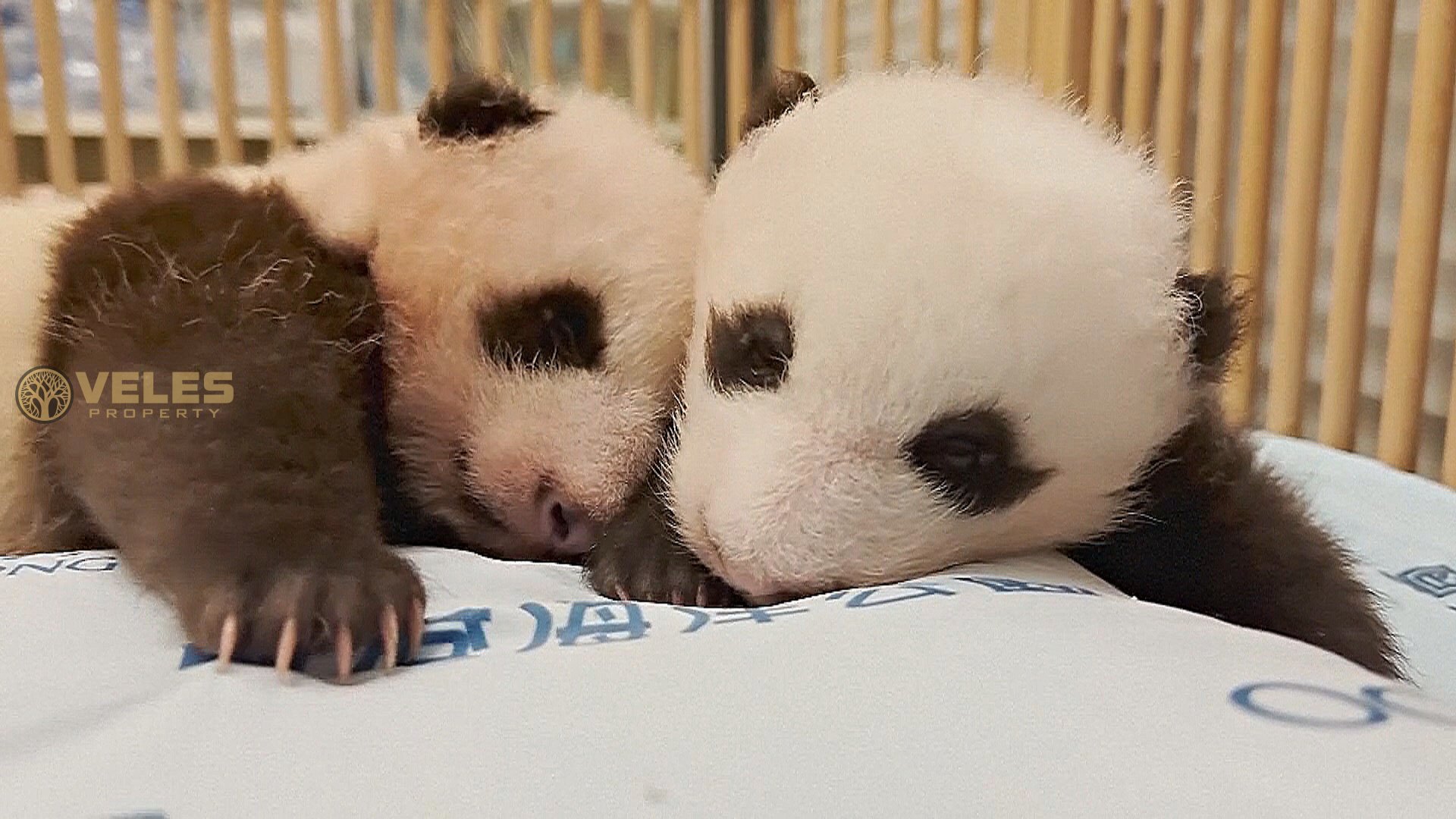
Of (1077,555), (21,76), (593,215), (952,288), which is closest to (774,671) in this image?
(952,288)

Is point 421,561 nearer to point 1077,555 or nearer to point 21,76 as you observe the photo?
point 1077,555

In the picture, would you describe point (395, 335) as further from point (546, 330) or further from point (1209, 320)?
point (1209, 320)

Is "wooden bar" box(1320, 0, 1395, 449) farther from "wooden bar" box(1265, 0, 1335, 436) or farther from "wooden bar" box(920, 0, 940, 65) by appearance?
"wooden bar" box(920, 0, 940, 65)

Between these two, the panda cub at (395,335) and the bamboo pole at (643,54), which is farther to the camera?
the bamboo pole at (643,54)

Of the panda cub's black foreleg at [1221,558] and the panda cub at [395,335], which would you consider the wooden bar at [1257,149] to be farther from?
the panda cub at [395,335]

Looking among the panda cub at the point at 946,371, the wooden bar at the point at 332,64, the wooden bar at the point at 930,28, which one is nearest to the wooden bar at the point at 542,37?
the wooden bar at the point at 332,64

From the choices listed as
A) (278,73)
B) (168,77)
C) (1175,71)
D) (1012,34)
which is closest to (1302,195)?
(1175,71)
